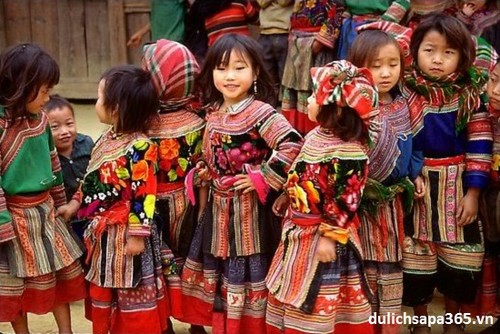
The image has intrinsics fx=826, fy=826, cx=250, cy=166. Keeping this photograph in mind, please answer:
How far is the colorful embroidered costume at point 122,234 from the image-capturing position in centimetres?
340

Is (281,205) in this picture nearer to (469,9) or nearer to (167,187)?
(167,187)

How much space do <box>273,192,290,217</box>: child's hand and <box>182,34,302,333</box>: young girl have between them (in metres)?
0.05

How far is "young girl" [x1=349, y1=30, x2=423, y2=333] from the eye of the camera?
3295mm

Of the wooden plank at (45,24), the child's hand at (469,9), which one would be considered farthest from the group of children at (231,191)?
the wooden plank at (45,24)

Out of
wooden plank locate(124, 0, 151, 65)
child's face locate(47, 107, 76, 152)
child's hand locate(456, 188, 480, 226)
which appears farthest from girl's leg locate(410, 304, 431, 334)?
wooden plank locate(124, 0, 151, 65)

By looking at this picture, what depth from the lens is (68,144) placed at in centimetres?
392

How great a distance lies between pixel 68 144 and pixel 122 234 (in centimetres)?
70

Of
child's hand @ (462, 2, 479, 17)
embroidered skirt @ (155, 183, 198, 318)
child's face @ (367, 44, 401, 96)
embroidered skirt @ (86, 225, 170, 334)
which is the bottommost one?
embroidered skirt @ (86, 225, 170, 334)

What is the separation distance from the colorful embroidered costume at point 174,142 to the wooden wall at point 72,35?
14.8 ft

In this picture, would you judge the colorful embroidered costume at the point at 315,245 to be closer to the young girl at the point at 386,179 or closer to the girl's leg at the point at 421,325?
the young girl at the point at 386,179

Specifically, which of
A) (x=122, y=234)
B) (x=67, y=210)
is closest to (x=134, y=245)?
(x=122, y=234)

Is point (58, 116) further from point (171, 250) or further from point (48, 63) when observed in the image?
point (171, 250)

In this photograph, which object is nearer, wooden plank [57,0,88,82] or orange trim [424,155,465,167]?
orange trim [424,155,465,167]

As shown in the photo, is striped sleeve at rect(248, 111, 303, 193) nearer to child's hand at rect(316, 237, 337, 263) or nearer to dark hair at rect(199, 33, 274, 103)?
dark hair at rect(199, 33, 274, 103)
